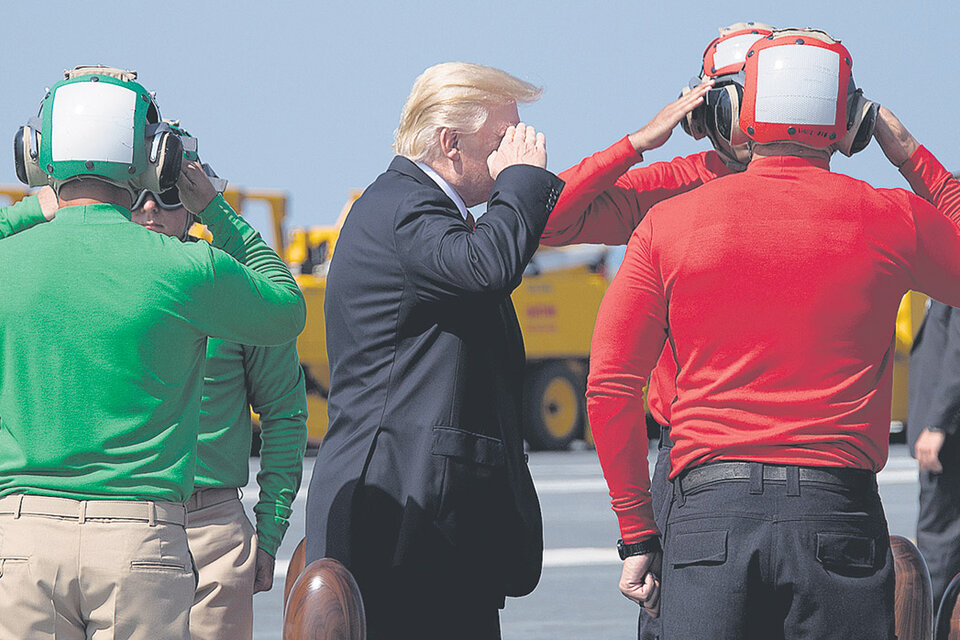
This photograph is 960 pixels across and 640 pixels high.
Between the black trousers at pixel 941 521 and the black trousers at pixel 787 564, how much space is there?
2948 mm

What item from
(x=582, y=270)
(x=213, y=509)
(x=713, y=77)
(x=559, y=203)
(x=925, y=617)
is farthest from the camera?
(x=582, y=270)

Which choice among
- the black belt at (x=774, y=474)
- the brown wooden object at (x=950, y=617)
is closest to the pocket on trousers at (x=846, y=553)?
the black belt at (x=774, y=474)

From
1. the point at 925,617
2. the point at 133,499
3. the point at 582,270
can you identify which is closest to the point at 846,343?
the point at 925,617

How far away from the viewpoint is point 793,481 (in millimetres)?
2910

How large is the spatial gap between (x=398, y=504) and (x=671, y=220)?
907 mm

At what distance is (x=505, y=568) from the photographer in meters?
3.35

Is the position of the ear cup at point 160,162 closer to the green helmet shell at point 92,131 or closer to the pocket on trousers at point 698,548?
the green helmet shell at point 92,131

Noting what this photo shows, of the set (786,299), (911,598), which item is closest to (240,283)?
(786,299)

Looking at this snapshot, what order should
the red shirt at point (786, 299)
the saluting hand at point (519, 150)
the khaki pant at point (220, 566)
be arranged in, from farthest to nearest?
the khaki pant at point (220, 566) → the saluting hand at point (519, 150) → the red shirt at point (786, 299)

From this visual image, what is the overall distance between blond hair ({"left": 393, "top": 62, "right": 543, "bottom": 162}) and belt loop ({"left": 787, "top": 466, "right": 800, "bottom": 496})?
A: 1.14 m

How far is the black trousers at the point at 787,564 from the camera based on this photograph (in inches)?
113

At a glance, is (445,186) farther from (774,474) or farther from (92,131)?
(774,474)

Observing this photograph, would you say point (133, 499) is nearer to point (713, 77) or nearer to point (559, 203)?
point (559, 203)

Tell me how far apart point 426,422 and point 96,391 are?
78cm
